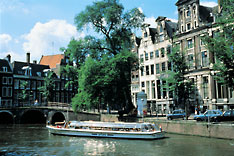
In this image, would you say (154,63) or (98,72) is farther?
(154,63)

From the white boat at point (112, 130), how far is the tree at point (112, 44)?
5.15m

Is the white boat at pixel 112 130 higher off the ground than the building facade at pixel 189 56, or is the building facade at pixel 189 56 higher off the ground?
the building facade at pixel 189 56

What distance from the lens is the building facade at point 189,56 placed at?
1677 inches

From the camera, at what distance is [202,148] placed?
75.4 ft

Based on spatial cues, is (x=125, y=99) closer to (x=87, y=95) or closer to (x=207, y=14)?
(x=87, y=95)

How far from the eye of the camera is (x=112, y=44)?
43.3m

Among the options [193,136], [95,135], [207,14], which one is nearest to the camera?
[193,136]

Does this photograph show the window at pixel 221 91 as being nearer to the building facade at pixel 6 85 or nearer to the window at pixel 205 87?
the window at pixel 205 87

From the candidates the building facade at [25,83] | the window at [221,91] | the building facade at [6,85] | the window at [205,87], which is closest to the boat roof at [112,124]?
the window at [221,91]

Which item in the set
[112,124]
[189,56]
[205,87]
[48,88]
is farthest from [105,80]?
[48,88]

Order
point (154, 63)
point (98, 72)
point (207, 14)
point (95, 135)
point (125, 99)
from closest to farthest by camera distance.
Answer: point (95, 135), point (98, 72), point (125, 99), point (207, 14), point (154, 63)

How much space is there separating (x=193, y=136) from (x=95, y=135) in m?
12.1

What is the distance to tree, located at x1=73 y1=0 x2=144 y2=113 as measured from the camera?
126 feet

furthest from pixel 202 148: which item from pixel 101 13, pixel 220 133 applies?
pixel 101 13
